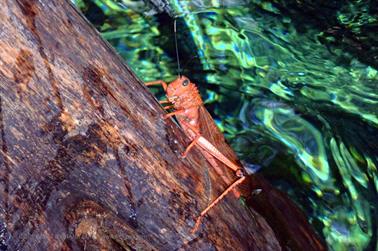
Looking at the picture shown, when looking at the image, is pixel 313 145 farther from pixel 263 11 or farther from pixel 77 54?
pixel 77 54

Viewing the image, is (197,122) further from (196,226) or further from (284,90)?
(284,90)

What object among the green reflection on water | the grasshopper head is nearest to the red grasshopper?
the grasshopper head

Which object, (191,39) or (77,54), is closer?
(77,54)

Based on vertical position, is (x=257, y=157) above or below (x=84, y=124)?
below

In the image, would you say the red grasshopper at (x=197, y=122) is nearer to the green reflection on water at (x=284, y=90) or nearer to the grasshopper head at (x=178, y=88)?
the grasshopper head at (x=178, y=88)

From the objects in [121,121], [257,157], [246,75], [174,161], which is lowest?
[257,157]

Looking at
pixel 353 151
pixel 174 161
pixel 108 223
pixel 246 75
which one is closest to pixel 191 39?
pixel 246 75

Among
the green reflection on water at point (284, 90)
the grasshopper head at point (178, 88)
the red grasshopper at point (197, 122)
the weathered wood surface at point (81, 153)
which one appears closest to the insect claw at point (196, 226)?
the weathered wood surface at point (81, 153)
